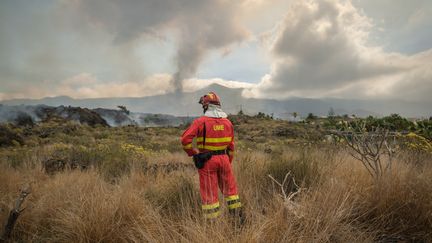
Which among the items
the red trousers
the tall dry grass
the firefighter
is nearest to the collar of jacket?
the firefighter

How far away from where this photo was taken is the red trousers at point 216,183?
14.2 feet

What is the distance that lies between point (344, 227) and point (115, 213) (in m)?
3.05

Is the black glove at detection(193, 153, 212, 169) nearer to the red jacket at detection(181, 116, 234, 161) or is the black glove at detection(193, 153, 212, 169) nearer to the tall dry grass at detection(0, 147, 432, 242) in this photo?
the red jacket at detection(181, 116, 234, 161)

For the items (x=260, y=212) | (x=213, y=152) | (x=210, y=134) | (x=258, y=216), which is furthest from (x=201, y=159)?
(x=258, y=216)

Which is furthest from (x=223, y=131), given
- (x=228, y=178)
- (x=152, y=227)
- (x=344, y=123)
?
(x=344, y=123)

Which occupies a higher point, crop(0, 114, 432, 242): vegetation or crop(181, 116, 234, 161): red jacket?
crop(181, 116, 234, 161): red jacket

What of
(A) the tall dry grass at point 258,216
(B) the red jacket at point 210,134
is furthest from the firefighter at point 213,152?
(A) the tall dry grass at point 258,216

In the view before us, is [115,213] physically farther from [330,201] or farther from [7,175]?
[7,175]

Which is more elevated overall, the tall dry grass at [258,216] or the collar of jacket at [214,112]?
the collar of jacket at [214,112]

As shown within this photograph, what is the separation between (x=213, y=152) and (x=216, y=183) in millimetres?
503

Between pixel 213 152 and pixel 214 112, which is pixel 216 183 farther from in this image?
pixel 214 112

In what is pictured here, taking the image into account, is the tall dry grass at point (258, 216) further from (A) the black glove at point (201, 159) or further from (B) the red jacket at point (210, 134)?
(B) the red jacket at point (210, 134)

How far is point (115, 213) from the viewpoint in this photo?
4086 millimetres

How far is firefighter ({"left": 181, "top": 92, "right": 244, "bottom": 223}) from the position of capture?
14.6 feet
